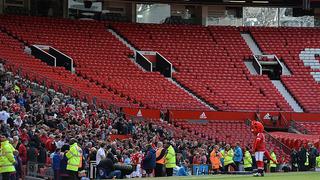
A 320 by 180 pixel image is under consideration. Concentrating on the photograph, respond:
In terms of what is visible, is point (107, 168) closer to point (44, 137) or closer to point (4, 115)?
point (44, 137)

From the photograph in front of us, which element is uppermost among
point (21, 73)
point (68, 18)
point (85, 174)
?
point (68, 18)

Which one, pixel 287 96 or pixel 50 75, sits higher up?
pixel 50 75

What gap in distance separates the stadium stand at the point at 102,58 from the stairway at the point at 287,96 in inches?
216

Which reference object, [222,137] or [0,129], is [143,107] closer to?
[222,137]

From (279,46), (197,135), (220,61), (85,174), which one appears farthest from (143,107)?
(85,174)

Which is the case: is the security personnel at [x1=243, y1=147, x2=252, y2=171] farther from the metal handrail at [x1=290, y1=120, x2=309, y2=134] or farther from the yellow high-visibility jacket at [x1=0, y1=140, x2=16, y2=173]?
the metal handrail at [x1=290, y1=120, x2=309, y2=134]

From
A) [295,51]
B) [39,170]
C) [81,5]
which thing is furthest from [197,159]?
[81,5]

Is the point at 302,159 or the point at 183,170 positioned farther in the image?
the point at 302,159

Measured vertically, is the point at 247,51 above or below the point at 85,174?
above

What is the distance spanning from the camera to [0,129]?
27.6 metres

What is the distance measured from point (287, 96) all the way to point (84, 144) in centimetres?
2469

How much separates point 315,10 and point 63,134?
111 ft

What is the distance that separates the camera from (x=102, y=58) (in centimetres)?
5122

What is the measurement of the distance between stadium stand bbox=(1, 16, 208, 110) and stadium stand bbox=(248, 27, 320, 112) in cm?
658
